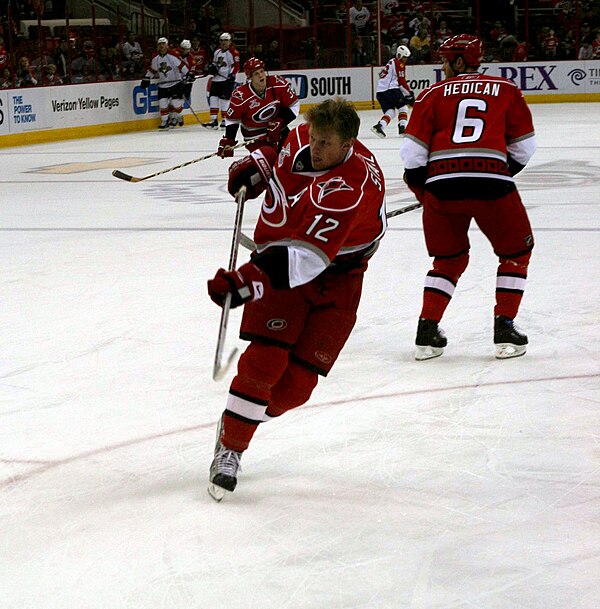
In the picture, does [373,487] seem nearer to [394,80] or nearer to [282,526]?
[282,526]

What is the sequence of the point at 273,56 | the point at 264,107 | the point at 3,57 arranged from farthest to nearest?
the point at 273,56 < the point at 3,57 < the point at 264,107

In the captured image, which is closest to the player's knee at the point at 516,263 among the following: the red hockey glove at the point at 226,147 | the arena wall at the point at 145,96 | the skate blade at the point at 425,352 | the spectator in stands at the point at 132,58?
the skate blade at the point at 425,352

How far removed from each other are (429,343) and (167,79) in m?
12.7

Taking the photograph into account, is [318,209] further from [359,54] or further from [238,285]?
[359,54]

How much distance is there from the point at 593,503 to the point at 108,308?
2.88m

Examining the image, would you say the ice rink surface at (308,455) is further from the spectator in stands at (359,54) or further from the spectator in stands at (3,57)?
the spectator in stands at (359,54)

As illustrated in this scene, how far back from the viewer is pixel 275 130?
8.46 metres

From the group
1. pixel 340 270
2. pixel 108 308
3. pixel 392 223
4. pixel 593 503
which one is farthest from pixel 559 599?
pixel 392 223

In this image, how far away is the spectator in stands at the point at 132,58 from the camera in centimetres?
1658

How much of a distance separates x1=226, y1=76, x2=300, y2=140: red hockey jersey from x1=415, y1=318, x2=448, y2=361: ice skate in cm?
455

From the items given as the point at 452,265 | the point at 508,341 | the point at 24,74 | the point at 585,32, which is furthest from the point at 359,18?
the point at 508,341

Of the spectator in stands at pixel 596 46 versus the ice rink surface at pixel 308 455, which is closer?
the ice rink surface at pixel 308 455

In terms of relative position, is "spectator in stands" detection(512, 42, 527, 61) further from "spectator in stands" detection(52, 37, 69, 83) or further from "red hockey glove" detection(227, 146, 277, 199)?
"red hockey glove" detection(227, 146, 277, 199)

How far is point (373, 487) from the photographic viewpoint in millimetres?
2816
